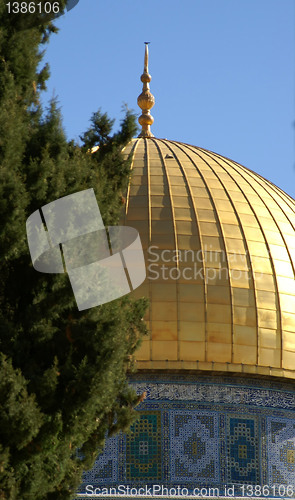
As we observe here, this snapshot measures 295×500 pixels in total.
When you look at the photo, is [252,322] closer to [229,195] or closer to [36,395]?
[229,195]

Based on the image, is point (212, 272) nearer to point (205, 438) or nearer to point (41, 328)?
point (205, 438)

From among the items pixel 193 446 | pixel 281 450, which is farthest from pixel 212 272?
pixel 281 450

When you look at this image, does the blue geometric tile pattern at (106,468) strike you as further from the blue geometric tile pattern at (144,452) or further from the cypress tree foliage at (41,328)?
the cypress tree foliage at (41,328)

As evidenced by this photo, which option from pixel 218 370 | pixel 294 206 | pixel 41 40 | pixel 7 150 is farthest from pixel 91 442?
pixel 294 206

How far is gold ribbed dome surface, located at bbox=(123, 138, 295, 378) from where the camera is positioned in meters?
16.3

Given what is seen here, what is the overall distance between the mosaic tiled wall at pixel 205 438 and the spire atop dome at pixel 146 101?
225 inches

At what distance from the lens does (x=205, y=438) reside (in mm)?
16172

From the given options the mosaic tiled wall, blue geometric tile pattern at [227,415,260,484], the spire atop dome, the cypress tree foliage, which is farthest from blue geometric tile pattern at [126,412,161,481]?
the spire atop dome

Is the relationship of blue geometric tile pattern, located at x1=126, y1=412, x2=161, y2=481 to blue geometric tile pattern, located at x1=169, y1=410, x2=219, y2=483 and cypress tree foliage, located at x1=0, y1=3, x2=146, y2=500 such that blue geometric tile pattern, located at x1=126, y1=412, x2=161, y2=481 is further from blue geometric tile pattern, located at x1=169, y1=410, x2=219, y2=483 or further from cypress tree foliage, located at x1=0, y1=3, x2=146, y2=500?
cypress tree foliage, located at x1=0, y1=3, x2=146, y2=500

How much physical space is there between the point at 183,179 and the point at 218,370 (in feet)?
9.96

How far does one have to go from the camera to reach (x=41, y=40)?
36.9 ft

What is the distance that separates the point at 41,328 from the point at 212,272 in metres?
6.65

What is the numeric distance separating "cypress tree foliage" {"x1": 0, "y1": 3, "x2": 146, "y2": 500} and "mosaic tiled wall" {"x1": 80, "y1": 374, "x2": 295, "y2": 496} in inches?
189

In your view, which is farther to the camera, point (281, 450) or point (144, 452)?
point (281, 450)
